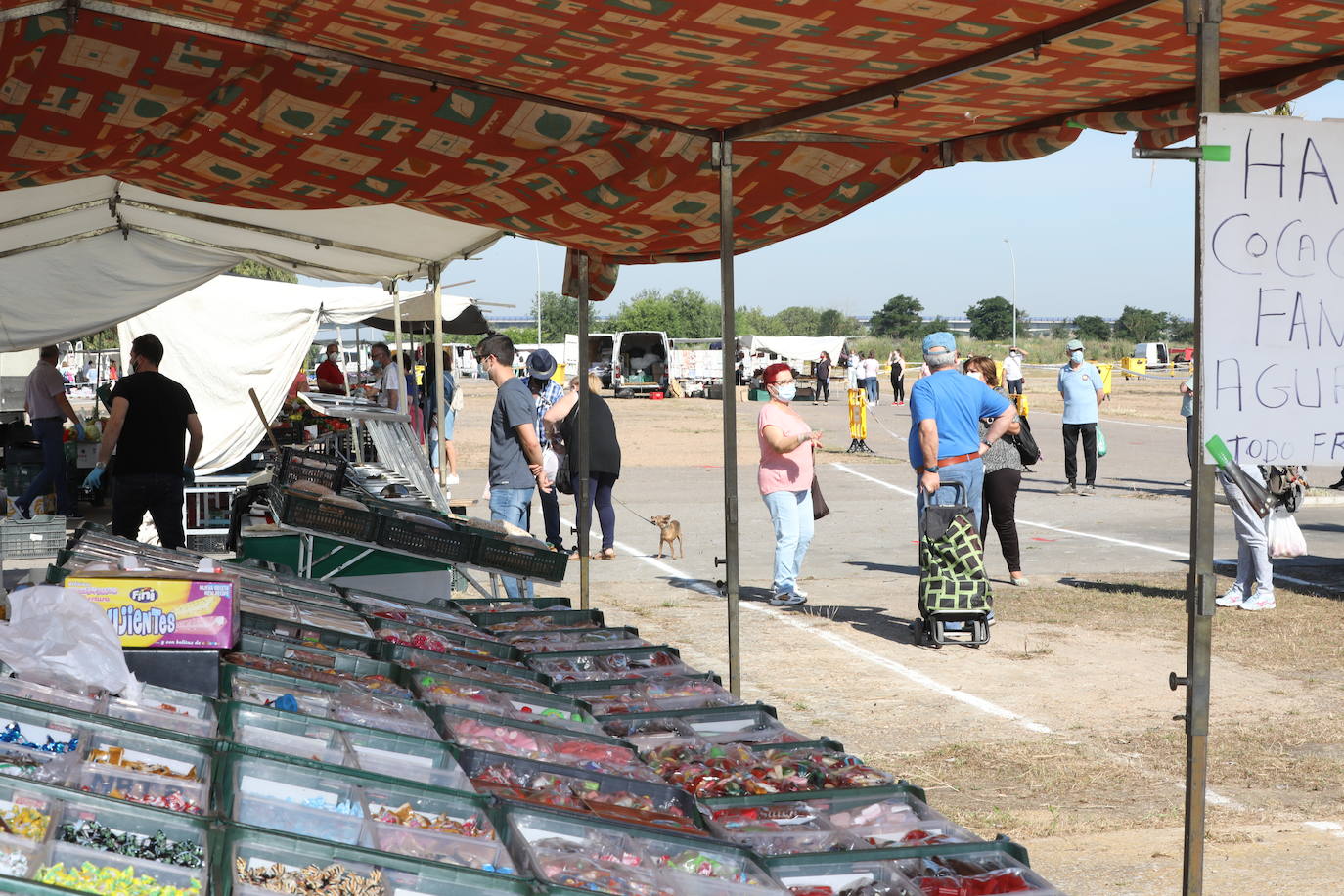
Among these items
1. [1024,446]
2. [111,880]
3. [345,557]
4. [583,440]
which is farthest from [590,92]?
[1024,446]

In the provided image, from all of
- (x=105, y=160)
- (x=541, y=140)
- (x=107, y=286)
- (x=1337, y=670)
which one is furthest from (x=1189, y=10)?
(x=107, y=286)

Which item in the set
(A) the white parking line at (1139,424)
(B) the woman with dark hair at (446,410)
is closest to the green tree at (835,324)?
(A) the white parking line at (1139,424)

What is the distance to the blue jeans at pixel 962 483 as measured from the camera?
28.2 ft

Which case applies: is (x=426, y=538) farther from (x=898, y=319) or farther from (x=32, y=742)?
(x=898, y=319)

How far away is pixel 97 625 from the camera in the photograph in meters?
3.02

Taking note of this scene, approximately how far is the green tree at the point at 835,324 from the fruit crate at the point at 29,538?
115 metres

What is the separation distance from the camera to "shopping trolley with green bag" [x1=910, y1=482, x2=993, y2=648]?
8117mm

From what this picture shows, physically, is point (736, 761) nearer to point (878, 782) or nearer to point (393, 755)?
point (878, 782)

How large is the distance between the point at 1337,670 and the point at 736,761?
5.68 m

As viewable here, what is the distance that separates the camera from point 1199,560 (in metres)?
3.14

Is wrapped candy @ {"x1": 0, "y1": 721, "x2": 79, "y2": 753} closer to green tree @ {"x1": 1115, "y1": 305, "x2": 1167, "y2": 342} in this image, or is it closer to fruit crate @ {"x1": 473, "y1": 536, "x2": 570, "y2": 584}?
fruit crate @ {"x1": 473, "y1": 536, "x2": 570, "y2": 584}

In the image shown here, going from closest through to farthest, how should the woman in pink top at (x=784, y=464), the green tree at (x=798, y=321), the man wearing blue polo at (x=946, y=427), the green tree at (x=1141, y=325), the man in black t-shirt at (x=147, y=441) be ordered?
the man in black t-shirt at (x=147, y=441), the man wearing blue polo at (x=946, y=427), the woman in pink top at (x=784, y=464), the green tree at (x=1141, y=325), the green tree at (x=798, y=321)

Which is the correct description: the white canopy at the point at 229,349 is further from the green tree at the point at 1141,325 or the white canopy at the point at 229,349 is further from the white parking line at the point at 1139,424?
the green tree at the point at 1141,325

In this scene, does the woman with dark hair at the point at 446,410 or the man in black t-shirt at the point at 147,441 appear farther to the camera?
the woman with dark hair at the point at 446,410
